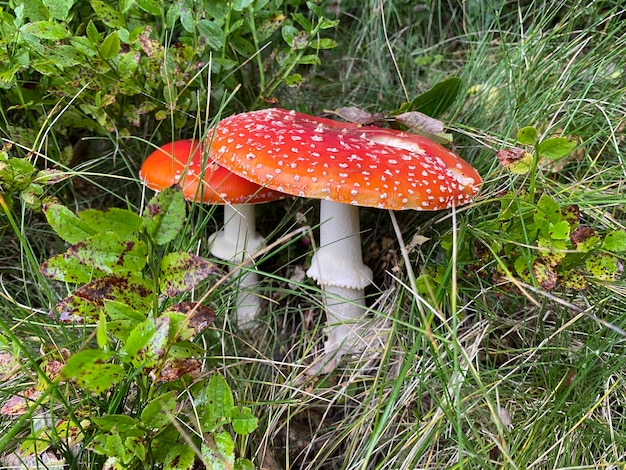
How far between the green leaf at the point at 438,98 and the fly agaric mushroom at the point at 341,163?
401mm

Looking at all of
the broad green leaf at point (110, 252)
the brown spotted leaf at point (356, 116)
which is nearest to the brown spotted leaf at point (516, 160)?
the brown spotted leaf at point (356, 116)

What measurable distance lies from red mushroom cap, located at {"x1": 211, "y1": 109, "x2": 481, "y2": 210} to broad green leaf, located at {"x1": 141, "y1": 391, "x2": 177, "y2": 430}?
72 cm

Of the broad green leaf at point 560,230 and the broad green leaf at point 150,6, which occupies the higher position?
the broad green leaf at point 150,6

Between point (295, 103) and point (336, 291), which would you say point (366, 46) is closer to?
point (295, 103)

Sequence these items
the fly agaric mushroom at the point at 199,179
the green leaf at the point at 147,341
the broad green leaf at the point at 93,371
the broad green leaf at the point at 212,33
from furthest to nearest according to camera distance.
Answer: the broad green leaf at the point at 212,33
the fly agaric mushroom at the point at 199,179
the green leaf at the point at 147,341
the broad green leaf at the point at 93,371

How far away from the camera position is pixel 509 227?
6.32 feet

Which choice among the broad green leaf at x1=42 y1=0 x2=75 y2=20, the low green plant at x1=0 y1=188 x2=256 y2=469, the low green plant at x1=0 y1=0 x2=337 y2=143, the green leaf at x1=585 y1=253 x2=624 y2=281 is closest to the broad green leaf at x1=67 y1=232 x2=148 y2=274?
the low green plant at x1=0 y1=188 x2=256 y2=469

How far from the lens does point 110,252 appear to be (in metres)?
1.30

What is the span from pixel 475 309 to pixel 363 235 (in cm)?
74

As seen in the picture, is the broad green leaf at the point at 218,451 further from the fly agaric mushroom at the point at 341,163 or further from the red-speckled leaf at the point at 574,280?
the red-speckled leaf at the point at 574,280

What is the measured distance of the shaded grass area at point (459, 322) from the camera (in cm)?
172

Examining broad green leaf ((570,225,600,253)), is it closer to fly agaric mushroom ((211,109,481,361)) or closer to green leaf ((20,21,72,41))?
fly agaric mushroom ((211,109,481,361))

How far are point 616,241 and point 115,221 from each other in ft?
5.18

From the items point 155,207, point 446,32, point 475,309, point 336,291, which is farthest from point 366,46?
point 155,207
